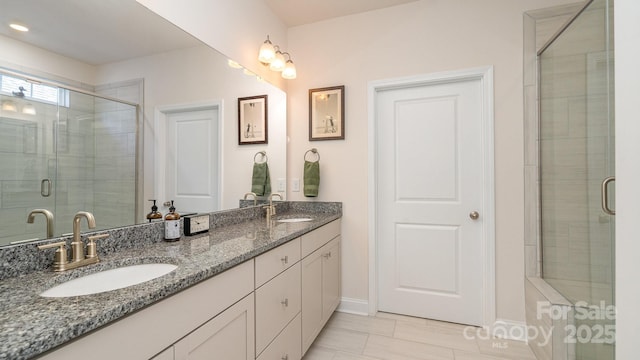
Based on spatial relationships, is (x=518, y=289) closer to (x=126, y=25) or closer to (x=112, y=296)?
(x=112, y=296)

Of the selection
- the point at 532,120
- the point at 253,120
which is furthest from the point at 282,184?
the point at 532,120

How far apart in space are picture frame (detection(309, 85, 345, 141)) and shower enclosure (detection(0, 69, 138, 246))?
149cm

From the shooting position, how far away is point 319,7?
2.38 m

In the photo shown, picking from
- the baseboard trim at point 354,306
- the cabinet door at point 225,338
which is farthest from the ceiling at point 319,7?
the baseboard trim at point 354,306

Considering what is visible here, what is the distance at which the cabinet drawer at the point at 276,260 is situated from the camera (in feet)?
4.19

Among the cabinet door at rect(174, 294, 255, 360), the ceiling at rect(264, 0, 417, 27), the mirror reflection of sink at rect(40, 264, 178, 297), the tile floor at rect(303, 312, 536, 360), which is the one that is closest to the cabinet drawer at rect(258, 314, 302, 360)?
the cabinet door at rect(174, 294, 255, 360)

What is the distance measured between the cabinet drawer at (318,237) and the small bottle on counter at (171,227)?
683 millimetres

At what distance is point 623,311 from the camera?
36.1 inches

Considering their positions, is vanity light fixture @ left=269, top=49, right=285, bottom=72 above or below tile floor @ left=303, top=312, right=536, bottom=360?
above

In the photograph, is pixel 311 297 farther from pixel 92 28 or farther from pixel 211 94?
pixel 92 28

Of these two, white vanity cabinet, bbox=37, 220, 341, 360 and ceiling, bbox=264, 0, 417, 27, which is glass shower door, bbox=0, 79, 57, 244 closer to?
white vanity cabinet, bbox=37, 220, 341, 360

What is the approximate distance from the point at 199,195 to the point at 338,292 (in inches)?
56.0

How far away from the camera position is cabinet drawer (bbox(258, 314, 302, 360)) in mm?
1340

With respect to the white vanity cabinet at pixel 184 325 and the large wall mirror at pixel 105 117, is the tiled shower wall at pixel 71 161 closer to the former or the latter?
the large wall mirror at pixel 105 117
